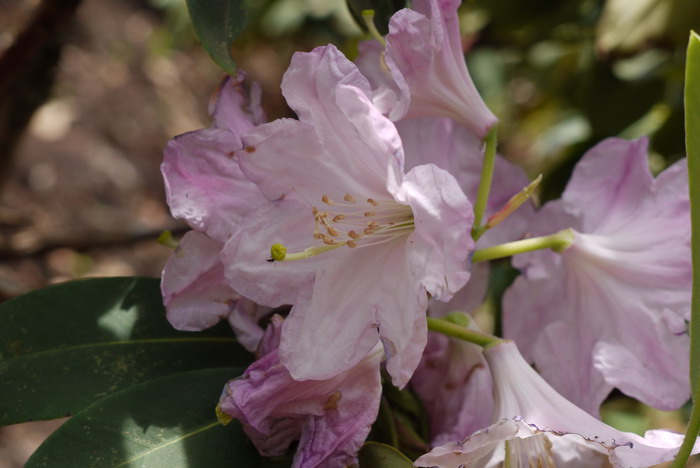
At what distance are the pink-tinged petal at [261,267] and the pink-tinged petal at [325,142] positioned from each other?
0.03 m

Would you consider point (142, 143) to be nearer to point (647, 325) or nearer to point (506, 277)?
point (506, 277)

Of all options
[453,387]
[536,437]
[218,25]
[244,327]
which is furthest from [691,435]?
[218,25]

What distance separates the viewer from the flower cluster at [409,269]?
0.60m

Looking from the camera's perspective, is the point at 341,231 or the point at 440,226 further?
the point at 341,231

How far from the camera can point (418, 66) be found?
67 centimetres

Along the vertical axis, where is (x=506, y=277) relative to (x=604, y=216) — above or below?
below

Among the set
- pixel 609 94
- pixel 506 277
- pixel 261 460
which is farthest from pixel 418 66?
pixel 609 94

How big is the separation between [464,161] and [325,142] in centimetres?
22

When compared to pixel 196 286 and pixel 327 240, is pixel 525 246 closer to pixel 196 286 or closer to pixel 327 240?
pixel 327 240

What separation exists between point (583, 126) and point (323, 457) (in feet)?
4.44

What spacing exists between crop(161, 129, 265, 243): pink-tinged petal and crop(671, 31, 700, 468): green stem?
0.34 meters

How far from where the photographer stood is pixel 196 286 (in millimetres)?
694

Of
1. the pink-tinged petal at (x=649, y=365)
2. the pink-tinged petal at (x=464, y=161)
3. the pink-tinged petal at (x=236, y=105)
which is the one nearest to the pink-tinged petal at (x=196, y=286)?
the pink-tinged petal at (x=236, y=105)

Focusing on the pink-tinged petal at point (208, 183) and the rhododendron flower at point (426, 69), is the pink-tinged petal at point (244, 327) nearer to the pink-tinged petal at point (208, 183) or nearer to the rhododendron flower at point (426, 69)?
the pink-tinged petal at point (208, 183)
